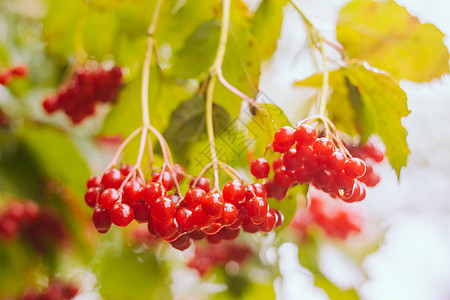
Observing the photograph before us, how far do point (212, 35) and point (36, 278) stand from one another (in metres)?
0.83

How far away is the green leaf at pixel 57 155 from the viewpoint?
1.19 metres

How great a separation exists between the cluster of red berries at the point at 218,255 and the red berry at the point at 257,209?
687mm

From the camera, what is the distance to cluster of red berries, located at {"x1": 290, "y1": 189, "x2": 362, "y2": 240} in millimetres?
1294

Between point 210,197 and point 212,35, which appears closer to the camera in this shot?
point 210,197

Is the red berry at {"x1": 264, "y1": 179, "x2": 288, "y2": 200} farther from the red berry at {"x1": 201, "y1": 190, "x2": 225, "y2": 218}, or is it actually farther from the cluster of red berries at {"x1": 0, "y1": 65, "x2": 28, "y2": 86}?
the cluster of red berries at {"x1": 0, "y1": 65, "x2": 28, "y2": 86}

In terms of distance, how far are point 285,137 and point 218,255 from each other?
75 cm

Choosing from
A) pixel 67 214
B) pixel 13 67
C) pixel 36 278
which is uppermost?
pixel 13 67

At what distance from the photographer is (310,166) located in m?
0.53

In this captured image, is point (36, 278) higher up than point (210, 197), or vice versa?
point (210, 197)

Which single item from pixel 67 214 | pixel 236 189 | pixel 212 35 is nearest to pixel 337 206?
pixel 67 214

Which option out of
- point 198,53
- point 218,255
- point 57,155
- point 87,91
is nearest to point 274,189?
point 198,53

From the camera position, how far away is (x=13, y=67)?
3.52ft

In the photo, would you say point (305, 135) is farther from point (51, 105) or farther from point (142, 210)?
point (51, 105)

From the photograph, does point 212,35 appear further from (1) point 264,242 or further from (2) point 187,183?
(1) point 264,242
